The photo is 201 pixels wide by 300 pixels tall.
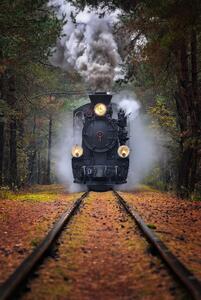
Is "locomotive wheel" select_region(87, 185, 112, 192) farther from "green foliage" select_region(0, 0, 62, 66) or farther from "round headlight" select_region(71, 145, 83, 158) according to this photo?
"green foliage" select_region(0, 0, 62, 66)

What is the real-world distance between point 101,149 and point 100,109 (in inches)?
68.7

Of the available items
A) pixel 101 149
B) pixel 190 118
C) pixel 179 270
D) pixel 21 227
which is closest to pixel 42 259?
pixel 179 270

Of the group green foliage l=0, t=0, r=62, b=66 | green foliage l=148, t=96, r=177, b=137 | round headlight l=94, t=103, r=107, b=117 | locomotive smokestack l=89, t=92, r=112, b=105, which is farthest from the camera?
green foliage l=148, t=96, r=177, b=137

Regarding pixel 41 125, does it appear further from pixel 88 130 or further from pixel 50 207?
pixel 50 207

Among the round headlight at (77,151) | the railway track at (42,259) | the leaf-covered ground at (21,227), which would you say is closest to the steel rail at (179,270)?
the railway track at (42,259)

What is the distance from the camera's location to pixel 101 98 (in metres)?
19.8

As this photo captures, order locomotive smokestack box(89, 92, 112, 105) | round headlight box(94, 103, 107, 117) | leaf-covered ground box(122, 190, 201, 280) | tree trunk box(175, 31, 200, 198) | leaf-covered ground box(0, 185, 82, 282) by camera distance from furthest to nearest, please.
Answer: round headlight box(94, 103, 107, 117), locomotive smokestack box(89, 92, 112, 105), tree trunk box(175, 31, 200, 198), leaf-covered ground box(122, 190, 201, 280), leaf-covered ground box(0, 185, 82, 282)

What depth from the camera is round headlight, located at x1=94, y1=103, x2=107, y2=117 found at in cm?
2006

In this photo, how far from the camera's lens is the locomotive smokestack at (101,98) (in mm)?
19531

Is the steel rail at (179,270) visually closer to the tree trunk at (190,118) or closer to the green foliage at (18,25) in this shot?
the green foliage at (18,25)

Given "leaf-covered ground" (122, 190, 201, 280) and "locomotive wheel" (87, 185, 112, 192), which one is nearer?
"leaf-covered ground" (122, 190, 201, 280)

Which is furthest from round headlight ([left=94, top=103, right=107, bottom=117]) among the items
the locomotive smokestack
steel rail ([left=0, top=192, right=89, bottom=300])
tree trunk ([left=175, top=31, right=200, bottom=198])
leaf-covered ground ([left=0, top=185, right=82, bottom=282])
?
steel rail ([left=0, top=192, right=89, bottom=300])

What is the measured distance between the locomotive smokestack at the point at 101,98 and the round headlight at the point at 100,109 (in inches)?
6.2

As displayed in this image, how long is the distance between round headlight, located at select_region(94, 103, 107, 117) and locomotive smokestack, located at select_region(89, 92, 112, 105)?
0.16 metres
